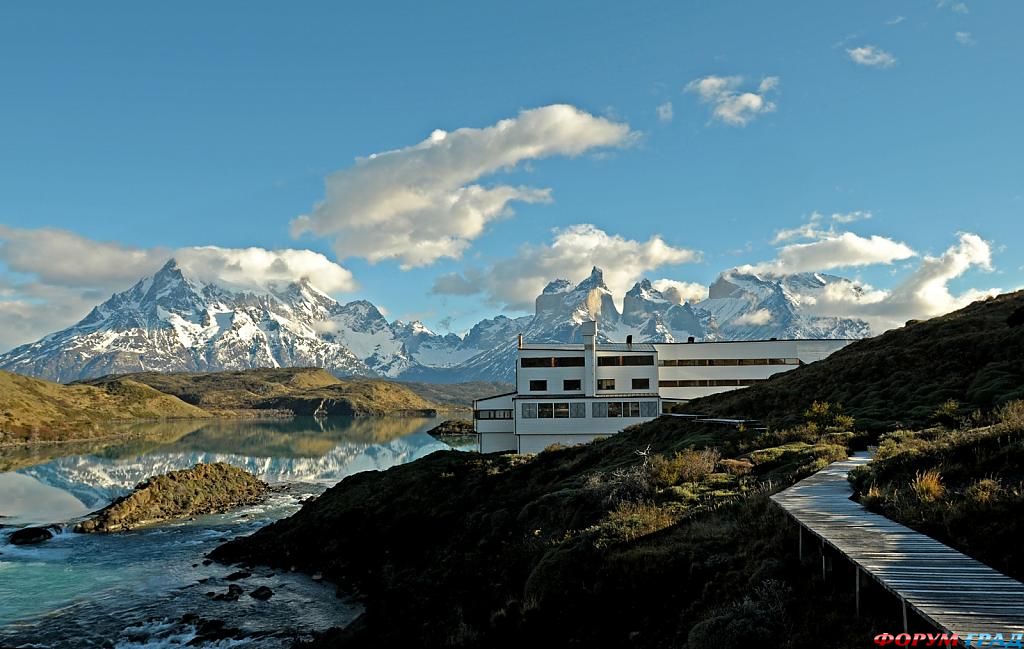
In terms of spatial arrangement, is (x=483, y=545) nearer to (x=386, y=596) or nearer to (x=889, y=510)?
(x=386, y=596)

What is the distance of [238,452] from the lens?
133 meters

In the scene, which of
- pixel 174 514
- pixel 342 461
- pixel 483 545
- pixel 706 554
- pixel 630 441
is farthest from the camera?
pixel 342 461

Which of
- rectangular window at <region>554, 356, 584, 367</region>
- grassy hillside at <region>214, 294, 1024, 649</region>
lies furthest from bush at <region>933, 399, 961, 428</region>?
rectangular window at <region>554, 356, 584, 367</region>

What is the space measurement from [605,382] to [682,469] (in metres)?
47.0

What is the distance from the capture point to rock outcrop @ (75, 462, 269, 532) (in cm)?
5641

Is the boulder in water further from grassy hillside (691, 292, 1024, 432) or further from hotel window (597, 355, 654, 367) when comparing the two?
grassy hillside (691, 292, 1024, 432)

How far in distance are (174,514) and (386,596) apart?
132 feet

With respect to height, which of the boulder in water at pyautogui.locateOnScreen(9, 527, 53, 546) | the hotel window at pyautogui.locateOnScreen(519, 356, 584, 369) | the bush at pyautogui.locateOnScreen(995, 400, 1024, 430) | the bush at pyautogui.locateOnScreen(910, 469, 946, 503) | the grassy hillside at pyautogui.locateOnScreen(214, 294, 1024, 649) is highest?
the hotel window at pyautogui.locateOnScreen(519, 356, 584, 369)

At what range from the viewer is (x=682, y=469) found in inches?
982

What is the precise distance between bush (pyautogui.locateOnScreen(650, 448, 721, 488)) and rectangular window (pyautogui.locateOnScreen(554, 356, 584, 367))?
146 ft

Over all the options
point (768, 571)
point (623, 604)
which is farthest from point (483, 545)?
point (768, 571)

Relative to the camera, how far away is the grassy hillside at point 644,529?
12867 millimetres

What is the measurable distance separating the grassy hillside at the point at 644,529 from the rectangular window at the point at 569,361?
20.3 m

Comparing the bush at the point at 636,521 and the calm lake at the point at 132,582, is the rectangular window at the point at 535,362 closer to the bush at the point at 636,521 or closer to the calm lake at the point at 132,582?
the calm lake at the point at 132,582
